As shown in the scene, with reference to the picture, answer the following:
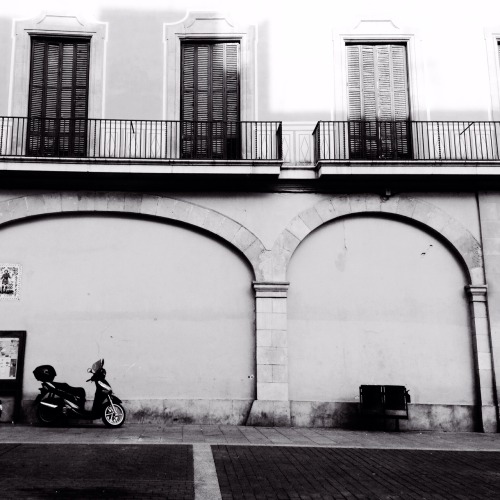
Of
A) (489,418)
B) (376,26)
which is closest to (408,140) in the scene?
(376,26)

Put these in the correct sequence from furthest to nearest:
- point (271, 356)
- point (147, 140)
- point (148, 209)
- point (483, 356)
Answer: point (147, 140) < point (148, 209) < point (483, 356) < point (271, 356)

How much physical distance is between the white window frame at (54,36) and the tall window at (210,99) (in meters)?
1.90

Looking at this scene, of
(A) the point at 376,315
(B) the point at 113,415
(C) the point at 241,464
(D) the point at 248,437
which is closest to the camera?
(C) the point at 241,464

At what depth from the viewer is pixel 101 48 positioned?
14.4 m

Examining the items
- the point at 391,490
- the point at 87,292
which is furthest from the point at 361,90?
the point at 391,490

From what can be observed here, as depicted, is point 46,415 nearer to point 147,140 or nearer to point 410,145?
point 147,140

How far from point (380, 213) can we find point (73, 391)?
754cm

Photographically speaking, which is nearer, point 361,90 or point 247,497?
point 247,497

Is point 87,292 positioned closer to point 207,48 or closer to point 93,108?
point 93,108

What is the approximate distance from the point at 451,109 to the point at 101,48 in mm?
8239

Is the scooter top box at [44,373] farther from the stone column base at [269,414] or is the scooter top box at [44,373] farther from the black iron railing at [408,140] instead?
the black iron railing at [408,140]

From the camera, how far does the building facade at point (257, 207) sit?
13.1 m

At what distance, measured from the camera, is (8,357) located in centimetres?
1283

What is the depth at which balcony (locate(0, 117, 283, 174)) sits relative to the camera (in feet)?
44.9
